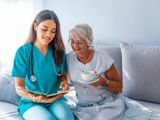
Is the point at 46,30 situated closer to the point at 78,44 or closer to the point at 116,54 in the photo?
the point at 78,44

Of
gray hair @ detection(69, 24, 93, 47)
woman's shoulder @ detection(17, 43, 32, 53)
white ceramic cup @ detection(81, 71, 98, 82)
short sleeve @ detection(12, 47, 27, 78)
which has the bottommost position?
white ceramic cup @ detection(81, 71, 98, 82)

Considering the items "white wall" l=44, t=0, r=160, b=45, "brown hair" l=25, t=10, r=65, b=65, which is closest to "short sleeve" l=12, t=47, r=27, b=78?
"brown hair" l=25, t=10, r=65, b=65

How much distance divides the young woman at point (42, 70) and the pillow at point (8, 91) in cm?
21

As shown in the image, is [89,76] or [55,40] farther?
[55,40]

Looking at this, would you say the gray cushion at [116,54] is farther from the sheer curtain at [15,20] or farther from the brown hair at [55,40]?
the sheer curtain at [15,20]

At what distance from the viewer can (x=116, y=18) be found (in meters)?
2.34

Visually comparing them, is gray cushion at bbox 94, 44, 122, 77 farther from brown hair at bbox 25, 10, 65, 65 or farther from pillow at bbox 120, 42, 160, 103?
brown hair at bbox 25, 10, 65, 65

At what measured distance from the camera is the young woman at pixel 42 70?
1.61 m

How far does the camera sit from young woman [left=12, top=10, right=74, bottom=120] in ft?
5.28

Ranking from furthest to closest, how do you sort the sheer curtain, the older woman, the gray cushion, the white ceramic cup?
the sheer curtain, the gray cushion, the older woman, the white ceramic cup

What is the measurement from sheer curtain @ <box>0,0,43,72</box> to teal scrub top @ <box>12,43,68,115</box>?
108 cm

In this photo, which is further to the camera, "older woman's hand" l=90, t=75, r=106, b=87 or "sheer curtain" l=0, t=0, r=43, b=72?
"sheer curtain" l=0, t=0, r=43, b=72

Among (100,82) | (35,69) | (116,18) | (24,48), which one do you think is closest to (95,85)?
(100,82)

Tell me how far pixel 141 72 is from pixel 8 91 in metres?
0.95
